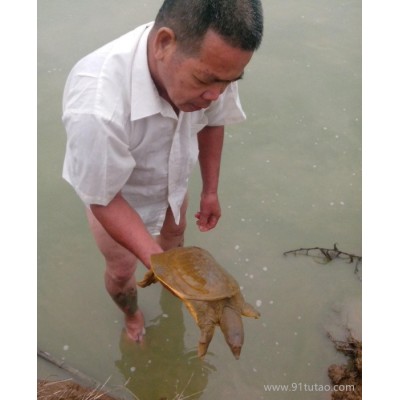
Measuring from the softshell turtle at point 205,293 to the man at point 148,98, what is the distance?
0.09 m

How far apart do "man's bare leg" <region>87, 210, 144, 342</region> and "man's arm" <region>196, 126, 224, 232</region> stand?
35cm

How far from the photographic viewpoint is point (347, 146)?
3.20 meters

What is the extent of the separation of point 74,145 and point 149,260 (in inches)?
15.0

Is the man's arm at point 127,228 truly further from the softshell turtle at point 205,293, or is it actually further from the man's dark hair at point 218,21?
the man's dark hair at point 218,21

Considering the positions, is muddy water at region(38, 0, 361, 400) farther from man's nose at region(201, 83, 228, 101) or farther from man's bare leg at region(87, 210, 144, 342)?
man's nose at region(201, 83, 228, 101)

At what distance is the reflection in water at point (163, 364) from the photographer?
225 cm

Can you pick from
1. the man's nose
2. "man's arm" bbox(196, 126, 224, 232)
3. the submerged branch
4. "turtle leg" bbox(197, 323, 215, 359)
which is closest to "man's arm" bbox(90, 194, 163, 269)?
"turtle leg" bbox(197, 323, 215, 359)

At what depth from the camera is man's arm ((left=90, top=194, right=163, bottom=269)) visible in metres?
1.46

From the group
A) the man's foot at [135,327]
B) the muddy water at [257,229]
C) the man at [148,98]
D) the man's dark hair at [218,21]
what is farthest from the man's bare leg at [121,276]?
the man's dark hair at [218,21]

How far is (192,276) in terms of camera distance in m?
1.37

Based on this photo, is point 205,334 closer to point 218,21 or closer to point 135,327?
point 218,21

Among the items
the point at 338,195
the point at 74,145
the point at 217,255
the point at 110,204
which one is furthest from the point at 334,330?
the point at 74,145

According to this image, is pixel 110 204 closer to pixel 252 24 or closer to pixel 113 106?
pixel 113 106

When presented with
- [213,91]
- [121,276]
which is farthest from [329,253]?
[213,91]
